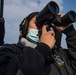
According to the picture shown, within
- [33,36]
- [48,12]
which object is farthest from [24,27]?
[48,12]

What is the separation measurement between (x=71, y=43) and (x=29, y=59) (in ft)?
3.59

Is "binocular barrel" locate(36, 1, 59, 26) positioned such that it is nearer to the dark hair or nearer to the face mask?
the face mask

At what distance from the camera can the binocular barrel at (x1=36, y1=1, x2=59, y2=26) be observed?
296cm

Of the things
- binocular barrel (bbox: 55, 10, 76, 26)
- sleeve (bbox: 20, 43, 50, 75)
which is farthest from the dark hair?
sleeve (bbox: 20, 43, 50, 75)

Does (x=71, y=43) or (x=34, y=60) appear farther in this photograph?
(x=71, y=43)

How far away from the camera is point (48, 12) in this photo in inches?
117

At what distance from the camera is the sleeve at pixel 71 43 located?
11.6 feet

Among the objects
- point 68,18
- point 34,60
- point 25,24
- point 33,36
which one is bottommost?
point 34,60

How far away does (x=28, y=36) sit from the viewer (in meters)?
3.40

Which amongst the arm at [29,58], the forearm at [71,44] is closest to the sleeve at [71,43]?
the forearm at [71,44]

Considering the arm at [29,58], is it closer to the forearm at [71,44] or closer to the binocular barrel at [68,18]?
the binocular barrel at [68,18]

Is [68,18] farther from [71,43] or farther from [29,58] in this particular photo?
[29,58]

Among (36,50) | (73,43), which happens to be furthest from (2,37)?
(73,43)

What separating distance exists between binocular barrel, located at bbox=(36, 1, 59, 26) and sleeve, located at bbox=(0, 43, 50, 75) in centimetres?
36
